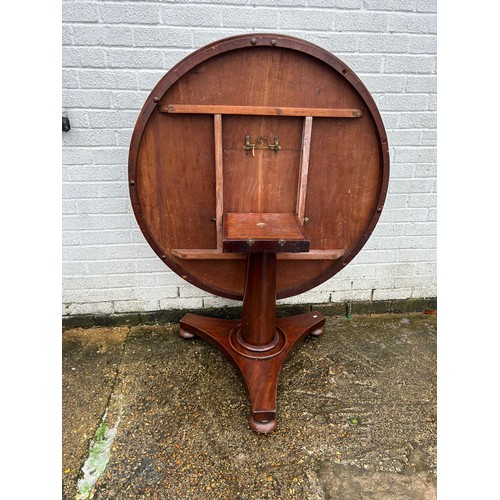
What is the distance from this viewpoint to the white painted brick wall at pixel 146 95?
6.78 feet

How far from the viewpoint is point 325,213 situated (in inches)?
79.1

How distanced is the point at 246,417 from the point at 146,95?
1.76 m

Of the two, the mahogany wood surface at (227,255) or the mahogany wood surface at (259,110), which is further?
the mahogany wood surface at (227,255)

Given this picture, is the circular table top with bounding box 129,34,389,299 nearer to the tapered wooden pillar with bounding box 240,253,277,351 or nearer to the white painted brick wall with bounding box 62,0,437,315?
the tapered wooden pillar with bounding box 240,253,277,351

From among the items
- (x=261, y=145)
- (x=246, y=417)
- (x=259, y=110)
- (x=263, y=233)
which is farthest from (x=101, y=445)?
(x=259, y=110)

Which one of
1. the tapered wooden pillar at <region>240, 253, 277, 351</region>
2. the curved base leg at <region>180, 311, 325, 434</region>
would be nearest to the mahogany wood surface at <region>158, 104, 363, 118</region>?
the tapered wooden pillar at <region>240, 253, 277, 351</region>

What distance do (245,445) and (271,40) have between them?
1.77 metres

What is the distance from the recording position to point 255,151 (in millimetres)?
1852

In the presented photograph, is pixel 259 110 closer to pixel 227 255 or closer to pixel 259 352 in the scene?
pixel 227 255

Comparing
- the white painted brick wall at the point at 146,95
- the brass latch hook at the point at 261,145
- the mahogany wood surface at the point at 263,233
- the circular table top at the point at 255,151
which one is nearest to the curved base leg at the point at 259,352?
the white painted brick wall at the point at 146,95

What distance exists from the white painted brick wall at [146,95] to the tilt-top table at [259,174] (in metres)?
0.52

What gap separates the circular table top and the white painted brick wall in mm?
515

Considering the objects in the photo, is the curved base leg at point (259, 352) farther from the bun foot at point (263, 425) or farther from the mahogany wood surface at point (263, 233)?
the mahogany wood surface at point (263, 233)

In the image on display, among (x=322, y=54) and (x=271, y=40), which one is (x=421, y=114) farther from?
(x=271, y=40)
